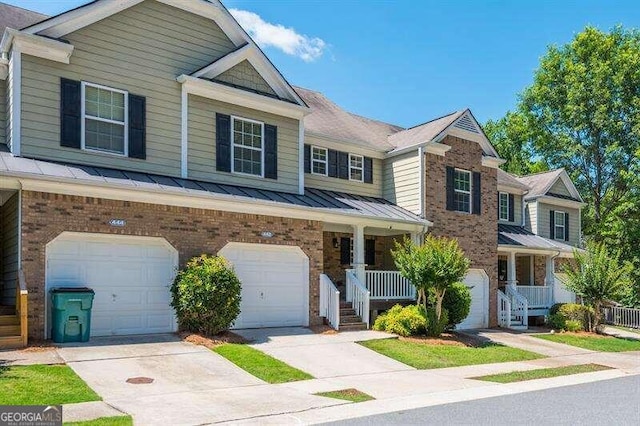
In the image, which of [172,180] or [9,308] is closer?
[9,308]

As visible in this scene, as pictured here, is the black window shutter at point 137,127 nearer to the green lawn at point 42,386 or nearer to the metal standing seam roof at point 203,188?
the metal standing seam roof at point 203,188

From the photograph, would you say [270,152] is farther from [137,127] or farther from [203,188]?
[137,127]

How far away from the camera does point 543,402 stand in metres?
10.1

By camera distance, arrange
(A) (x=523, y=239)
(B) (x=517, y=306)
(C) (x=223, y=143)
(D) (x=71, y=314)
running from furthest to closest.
Answer: 1. (A) (x=523, y=239)
2. (B) (x=517, y=306)
3. (C) (x=223, y=143)
4. (D) (x=71, y=314)

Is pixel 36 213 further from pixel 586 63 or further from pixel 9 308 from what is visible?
pixel 586 63

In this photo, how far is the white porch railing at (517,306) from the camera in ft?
78.3

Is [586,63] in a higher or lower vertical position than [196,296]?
higher

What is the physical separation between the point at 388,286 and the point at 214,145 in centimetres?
745

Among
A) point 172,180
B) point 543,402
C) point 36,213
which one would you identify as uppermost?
point 172,180

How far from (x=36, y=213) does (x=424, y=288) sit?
10.8 metres

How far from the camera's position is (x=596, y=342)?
2058 centimetres

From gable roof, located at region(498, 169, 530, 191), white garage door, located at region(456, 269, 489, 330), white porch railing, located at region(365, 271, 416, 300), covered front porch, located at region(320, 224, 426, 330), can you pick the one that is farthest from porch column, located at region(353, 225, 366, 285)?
gable roof, located at region(498, 169, 530, 191)

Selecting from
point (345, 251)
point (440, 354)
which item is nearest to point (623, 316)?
point (345, 251)

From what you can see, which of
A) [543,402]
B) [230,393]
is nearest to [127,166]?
[230,393]
